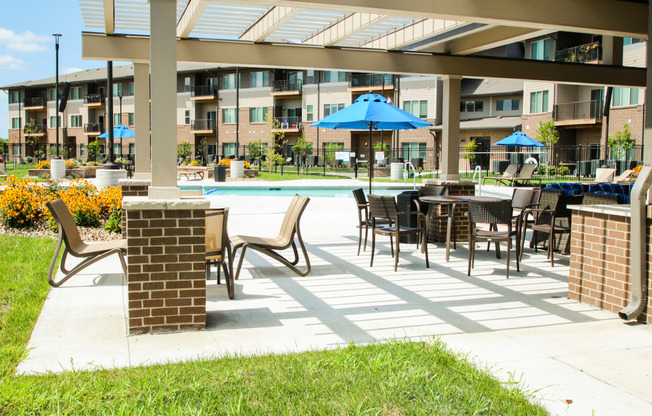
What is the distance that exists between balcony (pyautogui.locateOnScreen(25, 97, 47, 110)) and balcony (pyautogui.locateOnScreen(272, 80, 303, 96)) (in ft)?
105

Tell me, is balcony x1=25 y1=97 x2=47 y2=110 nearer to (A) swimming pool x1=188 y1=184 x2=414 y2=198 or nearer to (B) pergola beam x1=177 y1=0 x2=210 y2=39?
(A) swimming pool x1=188 y1=184 x2=414 y2=198

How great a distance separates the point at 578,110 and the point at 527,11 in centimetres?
3263

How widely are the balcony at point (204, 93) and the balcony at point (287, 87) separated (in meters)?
6.48

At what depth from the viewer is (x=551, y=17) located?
6633 mm

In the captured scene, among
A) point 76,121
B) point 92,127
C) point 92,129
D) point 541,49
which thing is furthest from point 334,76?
point 76,121

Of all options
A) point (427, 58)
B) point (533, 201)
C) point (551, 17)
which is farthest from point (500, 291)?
point (427, 58)

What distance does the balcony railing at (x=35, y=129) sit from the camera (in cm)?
A: 6475

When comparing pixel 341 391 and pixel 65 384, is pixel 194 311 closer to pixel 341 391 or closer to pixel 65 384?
pixel 65 384

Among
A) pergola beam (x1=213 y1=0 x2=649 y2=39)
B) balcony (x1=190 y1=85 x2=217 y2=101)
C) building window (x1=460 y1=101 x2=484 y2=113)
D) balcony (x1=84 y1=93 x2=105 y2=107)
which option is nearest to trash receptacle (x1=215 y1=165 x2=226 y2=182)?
pergola beam (x1=213 y1=0 x2=649 y2=39)

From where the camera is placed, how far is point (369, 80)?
46531mm

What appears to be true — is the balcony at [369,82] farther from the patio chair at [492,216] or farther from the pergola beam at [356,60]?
the patio chair at [492,216]

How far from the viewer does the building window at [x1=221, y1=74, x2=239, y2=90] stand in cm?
5378

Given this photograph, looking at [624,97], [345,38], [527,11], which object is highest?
[624,97]

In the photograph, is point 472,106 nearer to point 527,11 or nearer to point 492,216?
point 492,216
